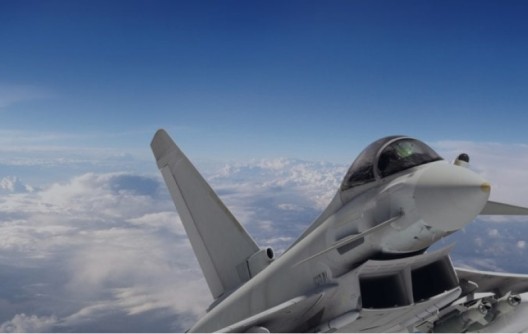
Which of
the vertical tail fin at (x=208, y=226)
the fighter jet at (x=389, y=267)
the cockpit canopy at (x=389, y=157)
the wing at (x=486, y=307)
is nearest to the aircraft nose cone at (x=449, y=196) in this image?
the fighter jet at (x=389, y=267)

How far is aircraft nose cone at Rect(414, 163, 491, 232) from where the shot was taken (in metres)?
7.23

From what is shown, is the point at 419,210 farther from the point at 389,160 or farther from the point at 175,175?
the point at 175,175

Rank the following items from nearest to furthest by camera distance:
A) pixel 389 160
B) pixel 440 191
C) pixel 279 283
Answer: pixel 440 191, pixel 389 160, pixel 279 283

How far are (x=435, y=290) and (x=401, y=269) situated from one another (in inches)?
43.1

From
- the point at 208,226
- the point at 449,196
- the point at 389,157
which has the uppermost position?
the point at 389,157

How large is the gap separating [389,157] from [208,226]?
6807mm

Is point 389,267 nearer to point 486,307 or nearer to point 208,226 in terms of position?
point 486,307

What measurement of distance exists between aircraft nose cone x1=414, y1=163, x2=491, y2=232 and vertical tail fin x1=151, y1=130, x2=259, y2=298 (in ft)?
19.6

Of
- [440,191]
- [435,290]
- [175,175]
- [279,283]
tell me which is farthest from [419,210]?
[175,175]

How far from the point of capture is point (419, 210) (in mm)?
7586

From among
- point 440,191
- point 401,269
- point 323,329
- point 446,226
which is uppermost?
point 440,191

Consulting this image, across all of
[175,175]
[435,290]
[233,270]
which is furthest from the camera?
[175,175]

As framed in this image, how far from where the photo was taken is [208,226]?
13648 millimetres

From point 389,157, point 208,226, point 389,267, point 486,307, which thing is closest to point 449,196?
point 389,157
